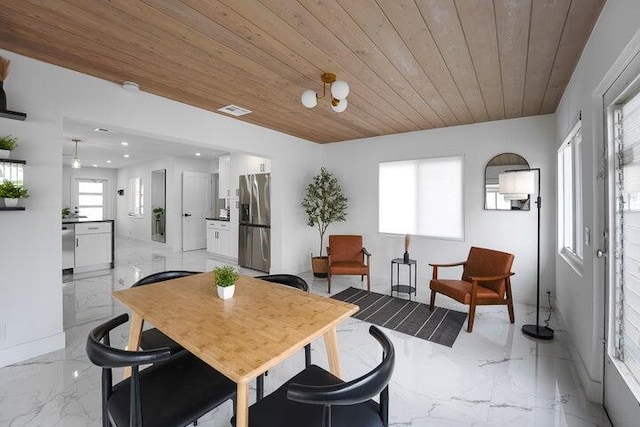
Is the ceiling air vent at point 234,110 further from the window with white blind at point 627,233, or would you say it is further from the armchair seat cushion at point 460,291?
the window with white blind at point 627,233

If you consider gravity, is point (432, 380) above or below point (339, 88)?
below

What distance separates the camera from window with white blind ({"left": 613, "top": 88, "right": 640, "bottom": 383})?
4.79 ft

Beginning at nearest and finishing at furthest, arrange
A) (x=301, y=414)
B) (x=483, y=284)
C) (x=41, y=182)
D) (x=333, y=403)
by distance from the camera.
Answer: (x=333, y=403) → (x=301, y=414) → (x=41, y=182) → (x=483, y=284)

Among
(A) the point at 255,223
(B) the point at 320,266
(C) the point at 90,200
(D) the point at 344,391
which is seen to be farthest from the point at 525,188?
(C) the point at 90,200

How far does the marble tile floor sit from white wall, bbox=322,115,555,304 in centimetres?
95

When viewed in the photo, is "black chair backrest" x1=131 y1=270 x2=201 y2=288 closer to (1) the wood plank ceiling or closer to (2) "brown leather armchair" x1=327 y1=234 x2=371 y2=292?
(1) the wood plank ceiling

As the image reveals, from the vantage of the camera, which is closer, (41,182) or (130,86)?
(41,182)

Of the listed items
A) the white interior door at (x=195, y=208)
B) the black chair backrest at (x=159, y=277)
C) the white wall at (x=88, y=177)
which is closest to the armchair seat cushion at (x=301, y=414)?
the black chair backrest at (x=159, y=277)

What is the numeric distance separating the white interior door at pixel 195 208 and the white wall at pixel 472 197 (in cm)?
469

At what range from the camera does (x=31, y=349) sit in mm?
2334

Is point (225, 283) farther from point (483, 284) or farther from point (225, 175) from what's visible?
point (225, 175)

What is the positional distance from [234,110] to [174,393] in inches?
124

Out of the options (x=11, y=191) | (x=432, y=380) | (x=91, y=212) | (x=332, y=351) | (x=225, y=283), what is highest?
(x=11, y=191)

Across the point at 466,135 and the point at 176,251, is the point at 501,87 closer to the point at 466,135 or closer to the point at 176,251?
the point at 466,135
